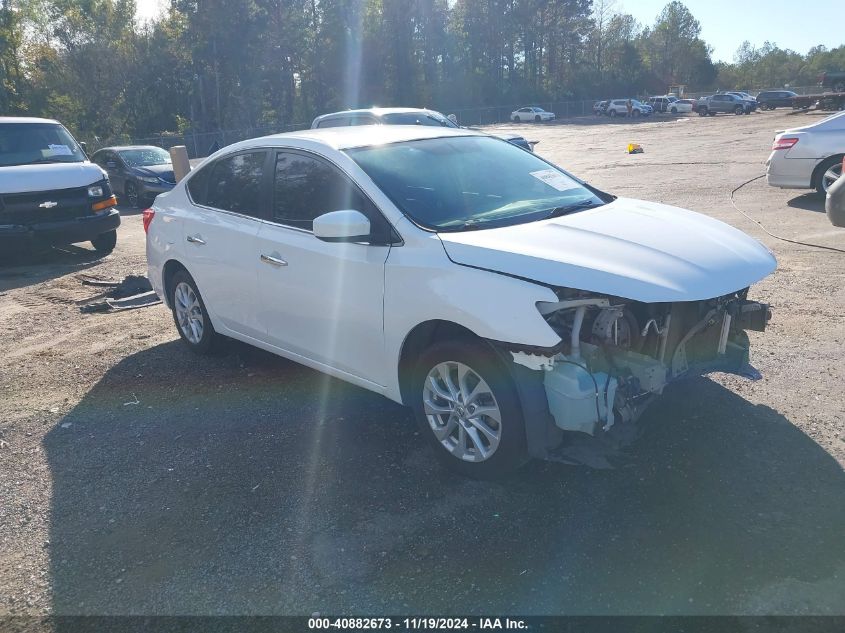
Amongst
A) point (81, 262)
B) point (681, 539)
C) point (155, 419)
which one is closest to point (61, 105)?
point (81, 262)

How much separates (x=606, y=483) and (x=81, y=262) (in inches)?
387

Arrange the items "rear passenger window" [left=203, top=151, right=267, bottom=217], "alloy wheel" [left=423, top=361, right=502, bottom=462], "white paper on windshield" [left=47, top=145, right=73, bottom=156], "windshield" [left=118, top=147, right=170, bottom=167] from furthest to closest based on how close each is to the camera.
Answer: "windshield" [left=118, top=147, right=170, bottom=167]
"white paper on windshield" [left=47, top=145, right=73, bottom=156]
"rear passenger window" [left=203, top=151, right=267, bottom=217]
"alloy wheel" [left=423, top=361, right=502, bottom=462]

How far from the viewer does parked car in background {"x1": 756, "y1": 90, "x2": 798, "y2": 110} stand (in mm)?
54938

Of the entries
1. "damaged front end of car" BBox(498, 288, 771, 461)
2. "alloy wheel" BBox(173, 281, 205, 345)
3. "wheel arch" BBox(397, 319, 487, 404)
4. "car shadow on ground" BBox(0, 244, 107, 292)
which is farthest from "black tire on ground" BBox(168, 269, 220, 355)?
"car shadow on ground" BBox(0, 244, 107, 292)

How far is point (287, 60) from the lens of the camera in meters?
61.2

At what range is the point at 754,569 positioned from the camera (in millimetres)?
3096

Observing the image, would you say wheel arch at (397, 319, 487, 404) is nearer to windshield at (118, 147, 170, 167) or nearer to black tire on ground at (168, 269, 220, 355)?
black tire on ground at (168, 269, 220, 355)

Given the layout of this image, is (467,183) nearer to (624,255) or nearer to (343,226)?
(343,226)

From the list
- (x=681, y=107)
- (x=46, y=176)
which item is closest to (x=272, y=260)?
(x=46, y=176)

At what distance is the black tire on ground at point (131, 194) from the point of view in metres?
18.0

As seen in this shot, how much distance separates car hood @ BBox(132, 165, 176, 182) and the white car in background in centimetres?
1344

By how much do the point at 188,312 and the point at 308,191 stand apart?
204 cm

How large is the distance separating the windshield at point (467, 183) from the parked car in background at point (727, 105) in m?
55.5

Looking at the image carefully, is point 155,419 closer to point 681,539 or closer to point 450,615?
point 450,615
